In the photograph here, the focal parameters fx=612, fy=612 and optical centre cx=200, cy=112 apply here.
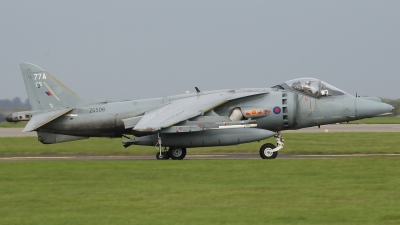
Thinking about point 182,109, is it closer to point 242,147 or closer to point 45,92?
point 45,92

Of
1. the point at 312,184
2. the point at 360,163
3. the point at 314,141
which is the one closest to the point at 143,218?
the point at 312,184

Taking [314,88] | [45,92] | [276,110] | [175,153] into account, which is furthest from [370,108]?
[45,92]

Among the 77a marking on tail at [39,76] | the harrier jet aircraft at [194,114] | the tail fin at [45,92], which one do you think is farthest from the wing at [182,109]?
the 77a marking on tail at [39,76]

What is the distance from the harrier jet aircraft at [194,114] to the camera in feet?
64.6

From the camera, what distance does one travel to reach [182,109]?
2014cm

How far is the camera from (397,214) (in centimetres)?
934

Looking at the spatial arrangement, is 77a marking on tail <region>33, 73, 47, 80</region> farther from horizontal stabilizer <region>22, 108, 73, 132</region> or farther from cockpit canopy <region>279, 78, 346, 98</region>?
cockpit canopy <region>279, 78, 346, 98</region>

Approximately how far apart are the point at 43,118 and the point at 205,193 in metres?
10.9

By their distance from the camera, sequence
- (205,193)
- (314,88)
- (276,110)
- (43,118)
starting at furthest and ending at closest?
(43,118) → (314,88) → (276,110) → (205,193)

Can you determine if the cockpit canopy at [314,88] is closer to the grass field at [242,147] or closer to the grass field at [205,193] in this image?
the grass field at [242,147]

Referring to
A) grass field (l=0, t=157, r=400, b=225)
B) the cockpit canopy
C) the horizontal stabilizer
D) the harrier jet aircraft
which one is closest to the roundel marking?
the harrier jet aircraft

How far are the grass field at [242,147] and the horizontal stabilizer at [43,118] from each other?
287 centimetres

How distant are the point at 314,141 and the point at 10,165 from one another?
15.5 meters

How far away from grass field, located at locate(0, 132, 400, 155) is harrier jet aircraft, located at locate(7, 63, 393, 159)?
223 cm
